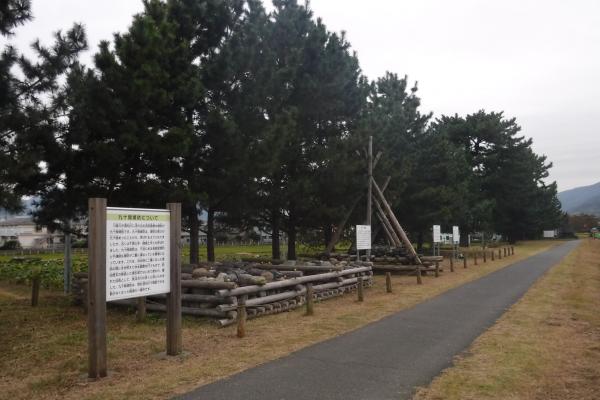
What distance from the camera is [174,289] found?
734 centimetres

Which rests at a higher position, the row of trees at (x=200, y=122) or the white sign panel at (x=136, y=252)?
the row of trees at (x=200, y=122)

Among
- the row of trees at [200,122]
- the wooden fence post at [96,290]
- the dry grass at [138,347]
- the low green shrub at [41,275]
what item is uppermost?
the row of trees at [200,122]

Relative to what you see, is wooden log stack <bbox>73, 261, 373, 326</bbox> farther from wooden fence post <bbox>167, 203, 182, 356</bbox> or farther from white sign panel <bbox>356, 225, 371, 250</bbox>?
white sign panel <bbox>356, 225, 371, 250</bbox>

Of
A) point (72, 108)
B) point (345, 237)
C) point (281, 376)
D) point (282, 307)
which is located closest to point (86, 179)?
point (72, 108)

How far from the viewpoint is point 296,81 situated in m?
20.3

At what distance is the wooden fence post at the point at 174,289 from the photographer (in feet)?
24.1

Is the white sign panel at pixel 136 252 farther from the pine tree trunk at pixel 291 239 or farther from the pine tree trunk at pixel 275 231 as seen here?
the pine tree trunk at pixel 291 239

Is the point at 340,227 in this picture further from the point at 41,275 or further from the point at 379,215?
the point at 41,275

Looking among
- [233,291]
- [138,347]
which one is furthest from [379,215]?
[138,347]

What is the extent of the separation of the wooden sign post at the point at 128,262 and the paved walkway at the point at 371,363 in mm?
1563

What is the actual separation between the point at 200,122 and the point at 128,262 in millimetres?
8517

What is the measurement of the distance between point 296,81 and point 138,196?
9.66 metres

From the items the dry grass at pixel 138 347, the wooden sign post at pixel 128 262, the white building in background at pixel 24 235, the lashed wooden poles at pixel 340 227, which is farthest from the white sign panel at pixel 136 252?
the white building in background at pixel 24 235

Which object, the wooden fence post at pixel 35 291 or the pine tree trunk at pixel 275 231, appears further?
the pine tree trunk at pixel 275 231
